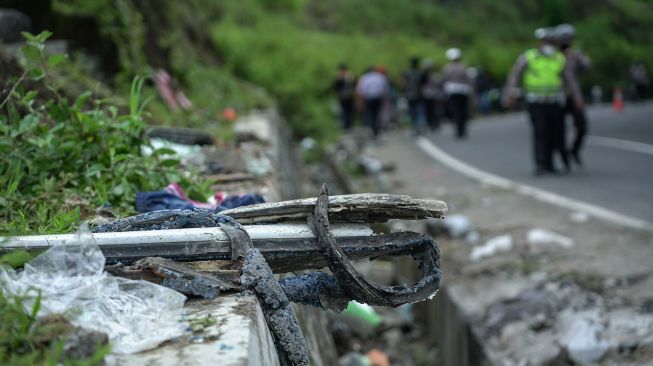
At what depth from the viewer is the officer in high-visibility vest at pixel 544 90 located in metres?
9.69

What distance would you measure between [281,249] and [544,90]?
7.86 meters

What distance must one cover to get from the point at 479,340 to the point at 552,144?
18.3ft

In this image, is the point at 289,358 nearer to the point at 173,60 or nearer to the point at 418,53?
the point at 173,60

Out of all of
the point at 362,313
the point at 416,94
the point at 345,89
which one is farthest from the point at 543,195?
the point at 345,89

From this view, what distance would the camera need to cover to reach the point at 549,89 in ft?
32.0

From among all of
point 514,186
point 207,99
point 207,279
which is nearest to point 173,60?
point 207,99

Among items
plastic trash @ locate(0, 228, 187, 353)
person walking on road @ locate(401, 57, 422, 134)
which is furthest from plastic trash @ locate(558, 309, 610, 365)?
person walking on road @ locate(401, 57, 422, 134)

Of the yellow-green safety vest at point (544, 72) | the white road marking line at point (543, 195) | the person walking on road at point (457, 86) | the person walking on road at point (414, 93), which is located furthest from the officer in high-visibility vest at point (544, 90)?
the person walking on road at point (414, 93)

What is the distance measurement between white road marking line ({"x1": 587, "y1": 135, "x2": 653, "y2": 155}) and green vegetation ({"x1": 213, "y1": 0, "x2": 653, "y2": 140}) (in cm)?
524

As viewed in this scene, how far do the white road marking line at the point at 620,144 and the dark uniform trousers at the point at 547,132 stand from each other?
110 inches

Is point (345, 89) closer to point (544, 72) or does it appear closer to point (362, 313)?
point (544, 72)

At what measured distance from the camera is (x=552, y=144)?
10.2 meters

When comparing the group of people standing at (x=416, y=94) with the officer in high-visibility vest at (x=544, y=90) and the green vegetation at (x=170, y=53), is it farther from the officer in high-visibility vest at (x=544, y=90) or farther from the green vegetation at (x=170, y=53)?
the officer in high-visibility vest at (x=544, y=90)

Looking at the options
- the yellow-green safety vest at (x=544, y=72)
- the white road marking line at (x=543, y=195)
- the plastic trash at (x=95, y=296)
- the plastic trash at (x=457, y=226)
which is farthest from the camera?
the yellow-green safety vest at (x=544, y=72)
